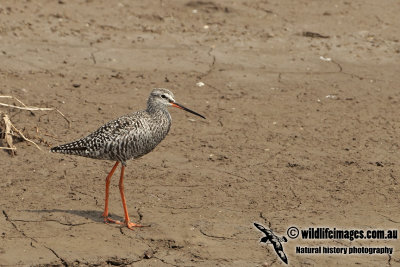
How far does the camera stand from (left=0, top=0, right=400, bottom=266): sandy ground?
23.8 feet

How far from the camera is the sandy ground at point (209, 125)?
7.26 metres

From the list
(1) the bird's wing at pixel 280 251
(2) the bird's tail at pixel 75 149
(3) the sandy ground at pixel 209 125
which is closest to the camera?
(1) the bird's wing at pixel 280 251

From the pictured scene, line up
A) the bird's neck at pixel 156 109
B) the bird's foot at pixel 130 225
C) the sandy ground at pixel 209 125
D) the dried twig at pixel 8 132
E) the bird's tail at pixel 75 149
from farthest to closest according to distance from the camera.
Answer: the dried twig at pixel 8 132 < the bird's neck at pixel 156 109 < the bird's tail at pixel 75 149 < the bird's foot at pixel 130 225 < the sandy ground at pixel 209 125

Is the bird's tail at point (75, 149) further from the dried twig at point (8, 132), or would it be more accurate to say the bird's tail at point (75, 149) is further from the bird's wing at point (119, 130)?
the dried twig at point (8, 132)

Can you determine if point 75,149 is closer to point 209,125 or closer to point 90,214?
point 90,214

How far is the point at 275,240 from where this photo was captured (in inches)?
285

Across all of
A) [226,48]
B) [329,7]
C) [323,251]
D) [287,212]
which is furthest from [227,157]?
[329,7]

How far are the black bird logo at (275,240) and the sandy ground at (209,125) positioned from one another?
0.24 feet

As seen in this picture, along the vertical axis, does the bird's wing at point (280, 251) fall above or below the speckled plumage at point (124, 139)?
below

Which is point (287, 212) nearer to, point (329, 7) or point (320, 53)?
point (320, 53)

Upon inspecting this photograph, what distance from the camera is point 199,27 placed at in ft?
42.9

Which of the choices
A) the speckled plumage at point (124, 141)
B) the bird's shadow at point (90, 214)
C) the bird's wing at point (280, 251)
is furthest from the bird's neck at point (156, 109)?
the bird's wing at point (280, 251)

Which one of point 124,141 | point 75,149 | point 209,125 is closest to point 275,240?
point 124,141

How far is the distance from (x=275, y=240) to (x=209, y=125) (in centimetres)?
311
